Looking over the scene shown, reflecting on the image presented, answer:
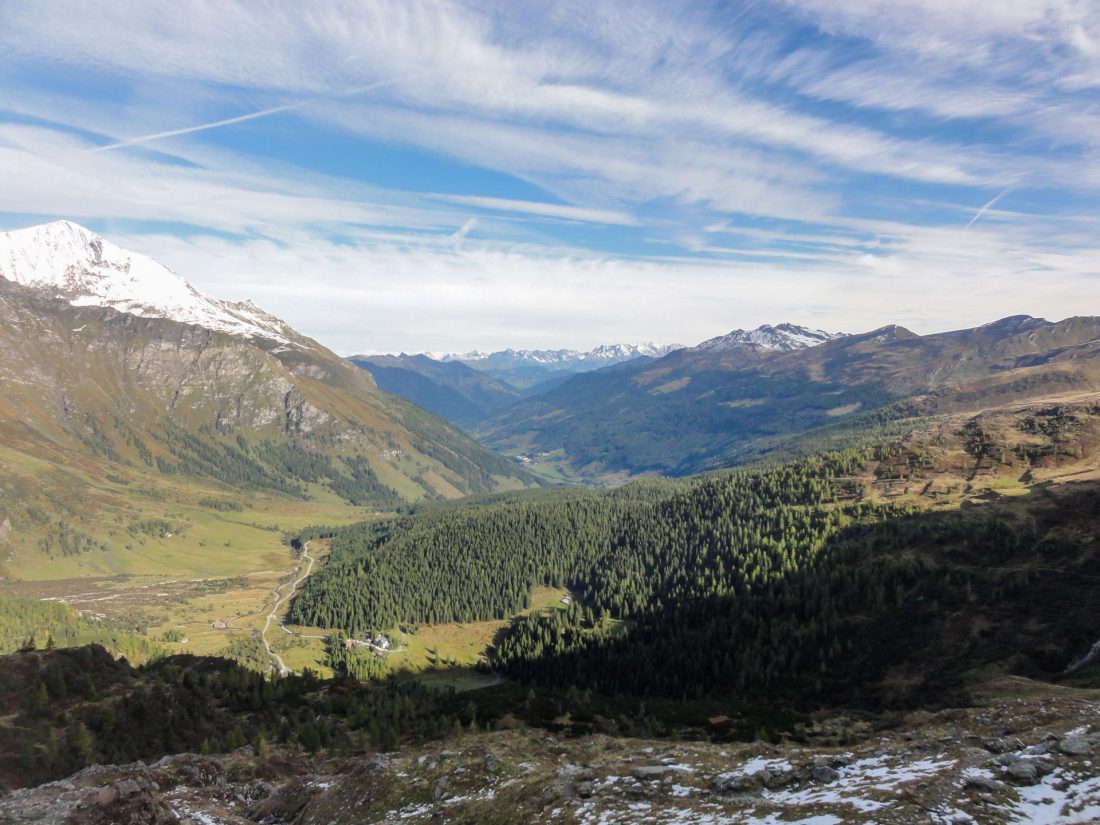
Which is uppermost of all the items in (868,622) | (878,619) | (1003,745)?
(1003,745)

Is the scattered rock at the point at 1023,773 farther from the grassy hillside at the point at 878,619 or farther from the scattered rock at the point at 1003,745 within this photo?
the grassy hillside at the point at 878,619

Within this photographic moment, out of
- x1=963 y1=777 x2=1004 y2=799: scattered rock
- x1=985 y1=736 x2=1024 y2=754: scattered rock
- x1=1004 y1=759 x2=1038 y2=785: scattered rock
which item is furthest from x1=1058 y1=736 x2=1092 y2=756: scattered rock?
x1=963 y1=777 x2=1004 y2=799: scattered rock

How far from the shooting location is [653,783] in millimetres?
44188

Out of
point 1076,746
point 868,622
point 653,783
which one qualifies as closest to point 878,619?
point 868,622

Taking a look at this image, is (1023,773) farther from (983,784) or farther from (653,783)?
(653,783)

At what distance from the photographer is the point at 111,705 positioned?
97188 mm

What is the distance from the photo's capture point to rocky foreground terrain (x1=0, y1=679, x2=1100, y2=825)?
1346 inches

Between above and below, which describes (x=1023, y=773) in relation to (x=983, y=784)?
below

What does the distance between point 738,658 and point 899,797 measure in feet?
373

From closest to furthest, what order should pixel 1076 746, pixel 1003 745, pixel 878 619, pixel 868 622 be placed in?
pixel 1076 746
pixel 1003 745
pixel 878 619
pixel 868 622

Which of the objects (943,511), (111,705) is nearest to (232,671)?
(111,705)

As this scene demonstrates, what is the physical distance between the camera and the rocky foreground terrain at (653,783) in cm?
3419

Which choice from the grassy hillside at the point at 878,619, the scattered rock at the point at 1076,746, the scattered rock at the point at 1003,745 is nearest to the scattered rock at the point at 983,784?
the scattered rock at the point at 1076,746

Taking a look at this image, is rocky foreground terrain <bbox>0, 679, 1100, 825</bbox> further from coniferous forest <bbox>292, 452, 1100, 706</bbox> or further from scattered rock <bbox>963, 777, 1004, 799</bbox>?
coniferous forest <bbox>292, 452, 1100, 706</bbox>
